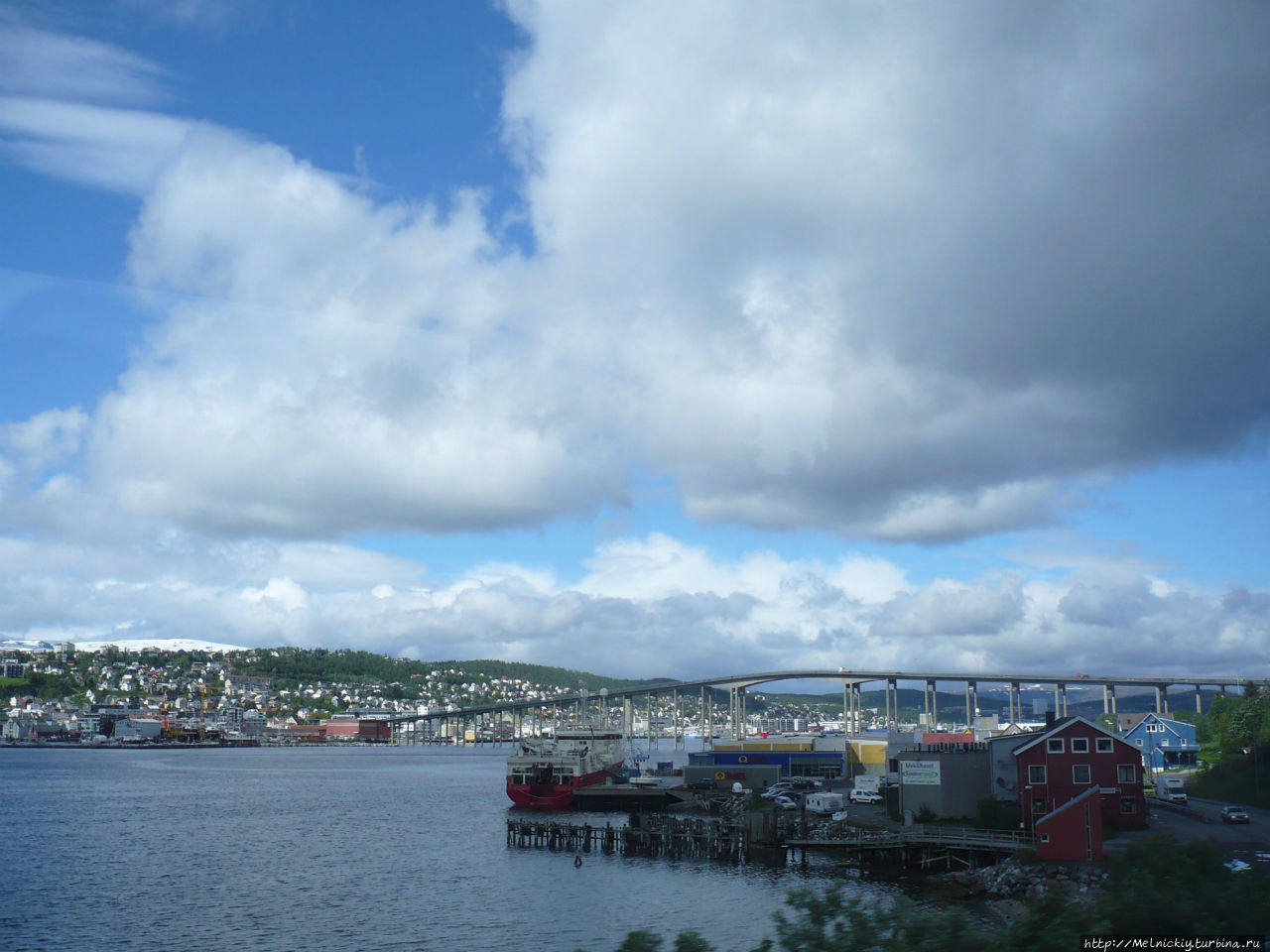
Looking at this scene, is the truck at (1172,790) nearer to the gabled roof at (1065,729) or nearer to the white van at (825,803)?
the gabled roof at (1065,729)

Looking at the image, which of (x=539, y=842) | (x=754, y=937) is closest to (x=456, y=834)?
(x=539, y=842)

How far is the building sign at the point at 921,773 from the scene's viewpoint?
1794 inches

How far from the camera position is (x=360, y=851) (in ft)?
163

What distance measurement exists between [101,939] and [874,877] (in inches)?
1055

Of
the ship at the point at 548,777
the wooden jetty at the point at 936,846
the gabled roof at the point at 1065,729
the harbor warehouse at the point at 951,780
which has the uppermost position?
the gabled roof at the point at 1065,729

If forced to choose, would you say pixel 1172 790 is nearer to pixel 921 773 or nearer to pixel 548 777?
pixel 921 773

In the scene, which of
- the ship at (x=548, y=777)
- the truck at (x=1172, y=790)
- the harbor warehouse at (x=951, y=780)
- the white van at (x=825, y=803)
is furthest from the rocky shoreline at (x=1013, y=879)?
the ship at (x=548, y=777)

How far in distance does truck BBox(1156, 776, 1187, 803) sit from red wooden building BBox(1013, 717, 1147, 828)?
40.2ft

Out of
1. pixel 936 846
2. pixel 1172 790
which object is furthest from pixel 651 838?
pixel 1172 790

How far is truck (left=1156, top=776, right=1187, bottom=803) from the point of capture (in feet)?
169

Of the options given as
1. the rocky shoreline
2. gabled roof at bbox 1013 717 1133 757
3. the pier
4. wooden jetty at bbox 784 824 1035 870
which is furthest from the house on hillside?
the rocky shoreline

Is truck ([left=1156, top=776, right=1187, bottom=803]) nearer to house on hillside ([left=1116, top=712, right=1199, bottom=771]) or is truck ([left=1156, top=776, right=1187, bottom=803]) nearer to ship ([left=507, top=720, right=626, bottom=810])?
house on hillside ([left=1116, top=712, right=1199, bottom=771])

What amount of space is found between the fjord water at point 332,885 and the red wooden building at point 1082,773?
9.51 m

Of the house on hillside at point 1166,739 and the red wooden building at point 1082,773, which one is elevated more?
the red wooden building at point 1082,773
